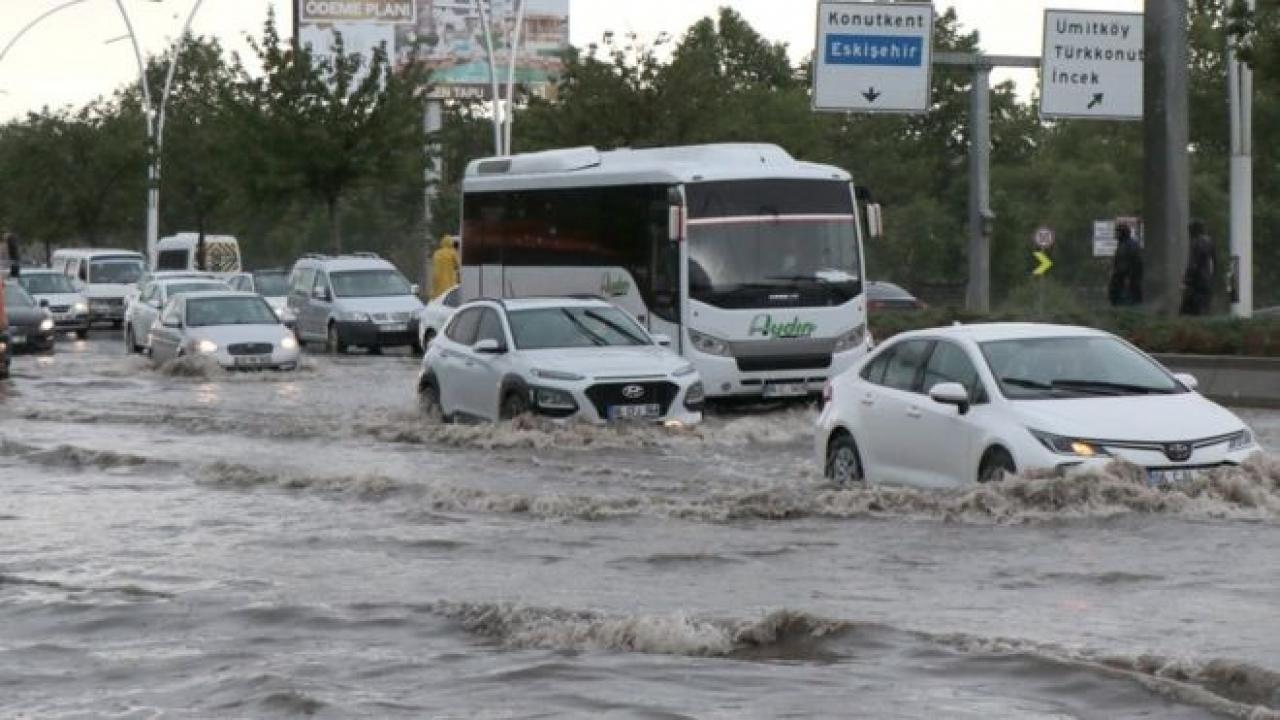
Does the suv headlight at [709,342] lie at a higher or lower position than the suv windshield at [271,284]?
lower

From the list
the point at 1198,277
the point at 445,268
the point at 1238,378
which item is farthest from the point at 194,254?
the point at 1238,378

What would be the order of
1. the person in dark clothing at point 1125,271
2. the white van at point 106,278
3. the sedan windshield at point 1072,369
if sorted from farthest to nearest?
1. the white van at point 106,278
2. the person in dark clothing at point 1125,271
3. the sedan windshield at point 1072,369

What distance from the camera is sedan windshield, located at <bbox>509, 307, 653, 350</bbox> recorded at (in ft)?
84.2

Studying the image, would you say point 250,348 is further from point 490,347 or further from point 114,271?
point 114,271

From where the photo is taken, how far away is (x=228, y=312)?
134 feet

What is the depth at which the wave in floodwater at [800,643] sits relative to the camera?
34.9ft

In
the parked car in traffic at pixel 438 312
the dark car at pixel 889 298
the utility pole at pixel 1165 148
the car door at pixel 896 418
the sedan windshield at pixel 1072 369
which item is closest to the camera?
the sedan windshield at pixel 1072 369

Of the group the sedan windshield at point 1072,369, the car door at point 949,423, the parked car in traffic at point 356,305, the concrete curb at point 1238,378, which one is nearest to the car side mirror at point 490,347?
Answer: the car door at point 949,423

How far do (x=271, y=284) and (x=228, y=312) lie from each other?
17.8 meters

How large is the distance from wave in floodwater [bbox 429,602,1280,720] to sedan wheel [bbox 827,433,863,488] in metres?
5.82

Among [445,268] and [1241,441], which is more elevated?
[445,268]

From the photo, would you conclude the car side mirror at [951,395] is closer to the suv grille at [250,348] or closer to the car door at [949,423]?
the car door at [949,423]

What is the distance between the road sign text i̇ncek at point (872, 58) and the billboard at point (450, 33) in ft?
94.0

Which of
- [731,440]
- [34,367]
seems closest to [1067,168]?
[34,367]
